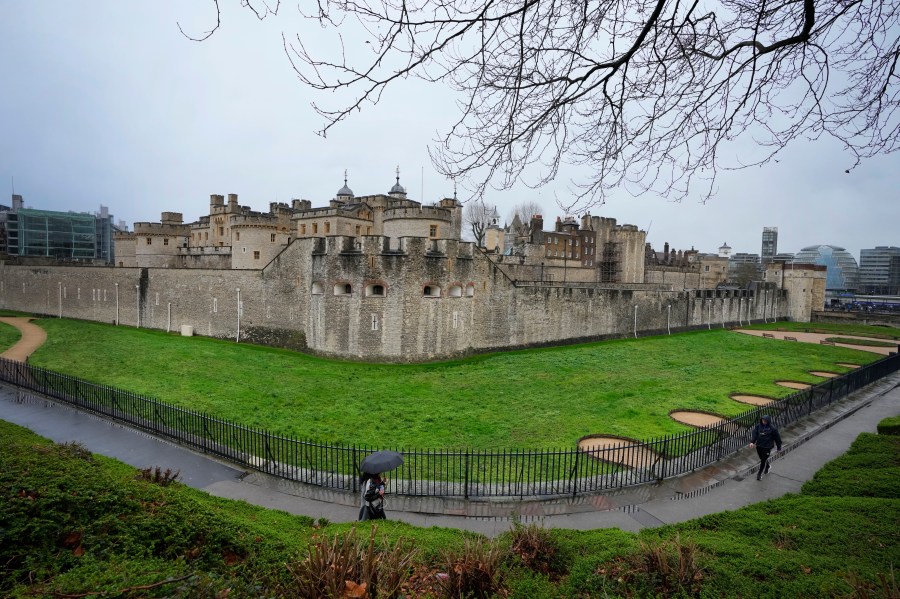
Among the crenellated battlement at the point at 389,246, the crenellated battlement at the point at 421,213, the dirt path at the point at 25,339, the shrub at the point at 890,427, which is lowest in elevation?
the dirt path at the point at 25,339

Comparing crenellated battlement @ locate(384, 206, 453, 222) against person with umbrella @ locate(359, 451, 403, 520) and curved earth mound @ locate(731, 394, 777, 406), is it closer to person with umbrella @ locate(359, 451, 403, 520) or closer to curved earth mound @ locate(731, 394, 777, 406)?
curved earth mound @ locate(731, 394, 777, 406)

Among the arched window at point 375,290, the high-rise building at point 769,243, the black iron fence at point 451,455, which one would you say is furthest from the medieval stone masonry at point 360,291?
the high-rise building at point 769,243

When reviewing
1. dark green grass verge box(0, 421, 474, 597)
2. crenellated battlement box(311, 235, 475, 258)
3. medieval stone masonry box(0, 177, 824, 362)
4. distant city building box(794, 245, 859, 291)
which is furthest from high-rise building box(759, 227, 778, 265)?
dark green grass verge box(0, 421, 474, 597)

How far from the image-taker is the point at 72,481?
15.6ft

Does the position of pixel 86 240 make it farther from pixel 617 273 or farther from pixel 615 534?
pixel 615 534

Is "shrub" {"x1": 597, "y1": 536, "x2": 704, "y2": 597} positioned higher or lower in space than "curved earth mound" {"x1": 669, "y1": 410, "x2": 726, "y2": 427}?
higher

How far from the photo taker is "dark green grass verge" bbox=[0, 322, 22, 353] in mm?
23719

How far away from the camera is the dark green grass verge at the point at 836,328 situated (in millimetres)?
37344

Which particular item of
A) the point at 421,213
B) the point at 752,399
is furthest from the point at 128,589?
the point at 421,213

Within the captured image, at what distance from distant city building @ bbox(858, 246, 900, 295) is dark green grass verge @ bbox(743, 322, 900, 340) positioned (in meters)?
59.2

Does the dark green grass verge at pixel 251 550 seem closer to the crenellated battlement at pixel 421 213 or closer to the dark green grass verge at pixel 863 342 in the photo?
the crenellated battlement at pixel 421 213

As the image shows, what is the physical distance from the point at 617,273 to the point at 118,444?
155 feet

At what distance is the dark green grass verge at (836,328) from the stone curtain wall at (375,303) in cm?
1292

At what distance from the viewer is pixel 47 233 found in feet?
191
